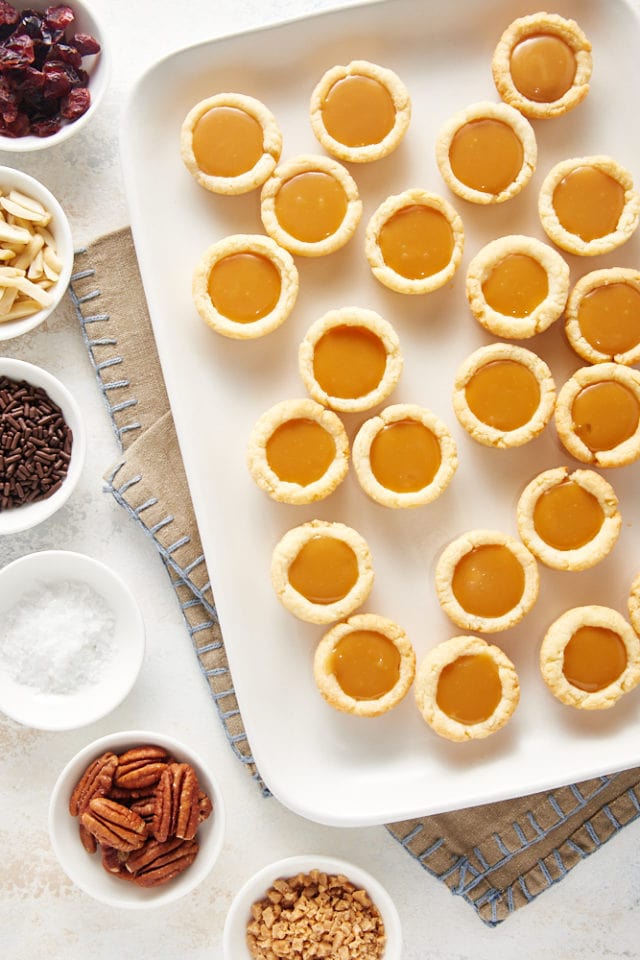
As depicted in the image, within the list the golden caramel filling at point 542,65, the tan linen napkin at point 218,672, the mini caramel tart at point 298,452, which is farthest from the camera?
the tan linen napkin at point 218,672

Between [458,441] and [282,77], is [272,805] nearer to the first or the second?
[458,441]

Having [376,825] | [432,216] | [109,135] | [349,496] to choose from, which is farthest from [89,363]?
[376,825]

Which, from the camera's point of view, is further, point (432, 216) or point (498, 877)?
point (498, 877)

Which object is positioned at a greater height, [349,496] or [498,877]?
[349,496]

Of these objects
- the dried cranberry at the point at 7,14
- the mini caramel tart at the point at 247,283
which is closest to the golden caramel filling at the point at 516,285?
the mini caramel tart at the point at 247,283

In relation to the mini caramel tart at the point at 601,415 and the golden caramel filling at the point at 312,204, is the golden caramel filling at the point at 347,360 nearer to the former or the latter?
the golden caramel filling at the point at 312,204

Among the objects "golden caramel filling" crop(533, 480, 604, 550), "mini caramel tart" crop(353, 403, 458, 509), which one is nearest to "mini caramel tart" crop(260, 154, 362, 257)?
"mini caramel tart" crop(353, 403, 458, 509)

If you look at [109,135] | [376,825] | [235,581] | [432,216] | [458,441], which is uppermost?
[432,216]

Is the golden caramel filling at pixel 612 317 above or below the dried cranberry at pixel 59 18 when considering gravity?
below
